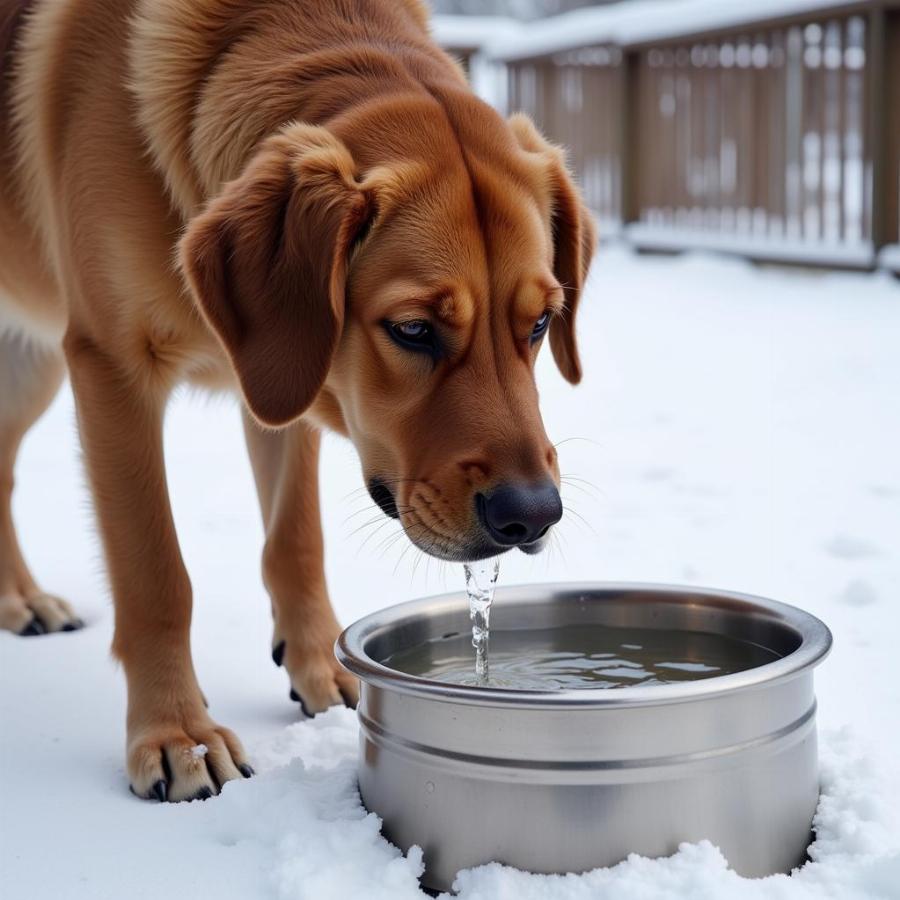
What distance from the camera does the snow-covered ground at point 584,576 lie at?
85.2 inches

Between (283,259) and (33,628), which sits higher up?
(283,259)

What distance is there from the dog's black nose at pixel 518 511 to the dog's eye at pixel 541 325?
0.41 meters

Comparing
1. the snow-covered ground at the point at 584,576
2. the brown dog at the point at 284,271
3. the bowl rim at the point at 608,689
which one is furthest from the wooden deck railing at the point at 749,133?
the bowl rim at the point at 608,689

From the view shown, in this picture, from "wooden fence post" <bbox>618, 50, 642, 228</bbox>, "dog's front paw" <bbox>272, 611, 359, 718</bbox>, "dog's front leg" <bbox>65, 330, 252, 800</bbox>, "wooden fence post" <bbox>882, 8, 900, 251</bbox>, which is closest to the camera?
"dog's front leg" <bbox>65, 330, 252, 800</bbox>

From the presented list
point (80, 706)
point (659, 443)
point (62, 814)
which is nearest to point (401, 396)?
point (62, 814)

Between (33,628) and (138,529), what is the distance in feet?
3.34

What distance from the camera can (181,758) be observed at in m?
2.57

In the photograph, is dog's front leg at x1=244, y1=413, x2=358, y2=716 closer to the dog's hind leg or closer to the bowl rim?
the bowl rim

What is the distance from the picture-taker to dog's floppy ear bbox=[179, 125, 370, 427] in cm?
236

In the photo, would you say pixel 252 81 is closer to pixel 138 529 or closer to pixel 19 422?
pixel 138 529

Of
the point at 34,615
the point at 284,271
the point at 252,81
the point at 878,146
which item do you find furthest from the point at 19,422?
the point at 878,146

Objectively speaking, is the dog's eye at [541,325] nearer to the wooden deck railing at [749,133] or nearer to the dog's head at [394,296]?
the dog's head at [394,296]

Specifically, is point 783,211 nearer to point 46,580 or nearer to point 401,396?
point 46,580

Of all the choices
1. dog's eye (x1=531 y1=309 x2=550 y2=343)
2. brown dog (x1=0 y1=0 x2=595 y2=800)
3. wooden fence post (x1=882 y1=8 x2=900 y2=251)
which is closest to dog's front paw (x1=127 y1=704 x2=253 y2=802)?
brown dog (x1=0 y1=0 x2=595 y2=800)
